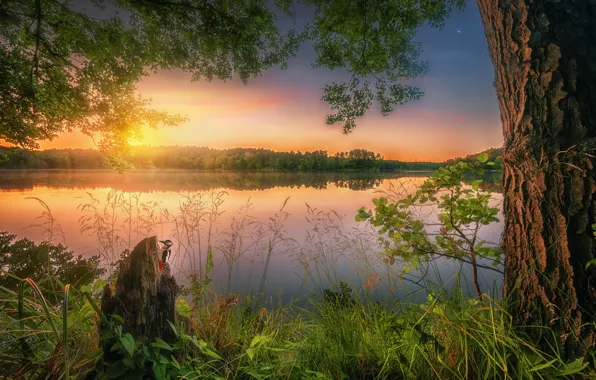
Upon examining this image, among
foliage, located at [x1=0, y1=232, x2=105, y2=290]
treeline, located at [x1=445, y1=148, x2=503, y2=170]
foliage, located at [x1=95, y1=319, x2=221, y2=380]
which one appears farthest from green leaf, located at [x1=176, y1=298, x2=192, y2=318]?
foliage, located at [x1=0, y1=232, x2=105, y2=290]


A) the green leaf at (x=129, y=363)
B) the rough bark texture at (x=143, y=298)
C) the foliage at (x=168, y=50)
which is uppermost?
the foliage at (x=168, y=50)

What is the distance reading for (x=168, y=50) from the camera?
652cm

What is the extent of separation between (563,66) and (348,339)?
7.20 feet

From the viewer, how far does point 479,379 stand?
4.65ft

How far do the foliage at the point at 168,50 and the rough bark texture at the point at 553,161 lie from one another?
3023 millimetres

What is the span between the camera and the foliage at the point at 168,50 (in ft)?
15.0

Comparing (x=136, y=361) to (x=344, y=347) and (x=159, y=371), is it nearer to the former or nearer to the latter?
(x=159, y=371)

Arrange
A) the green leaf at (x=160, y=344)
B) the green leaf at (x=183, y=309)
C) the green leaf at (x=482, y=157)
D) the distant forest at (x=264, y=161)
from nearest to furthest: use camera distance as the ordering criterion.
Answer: the green leaf at (x=160, y=344)
the green leaf at (x=183, y=309)
the green leaf at (x=482, y=157)
the distant forest at (x=264, y=161)

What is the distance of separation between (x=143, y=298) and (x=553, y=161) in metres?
2.44

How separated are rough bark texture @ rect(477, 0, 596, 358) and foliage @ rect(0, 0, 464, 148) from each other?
3.02 m

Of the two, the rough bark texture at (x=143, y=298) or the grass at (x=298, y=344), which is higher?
the rough bark texture at (x=143, y=298)

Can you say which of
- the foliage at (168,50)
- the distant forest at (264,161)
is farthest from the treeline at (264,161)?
the foliage at (168,50)

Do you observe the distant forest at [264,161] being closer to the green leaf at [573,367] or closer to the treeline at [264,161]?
the treeline at [264,161]

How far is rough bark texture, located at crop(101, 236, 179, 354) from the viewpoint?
1403 mm
